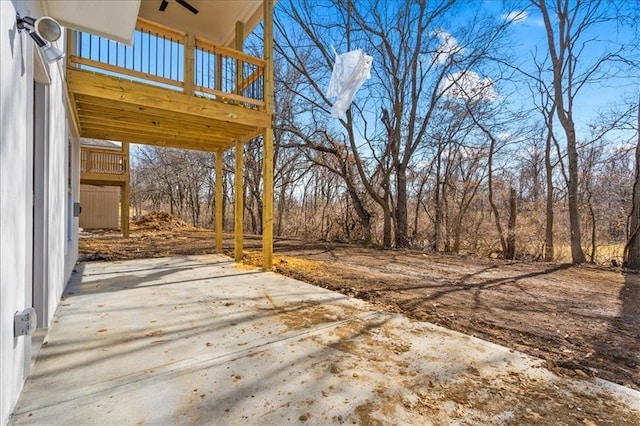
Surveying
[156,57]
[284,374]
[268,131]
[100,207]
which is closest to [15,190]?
[284,374]

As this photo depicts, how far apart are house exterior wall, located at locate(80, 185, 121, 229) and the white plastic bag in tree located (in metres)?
12.1

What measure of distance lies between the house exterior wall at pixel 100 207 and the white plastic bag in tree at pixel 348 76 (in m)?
12.1

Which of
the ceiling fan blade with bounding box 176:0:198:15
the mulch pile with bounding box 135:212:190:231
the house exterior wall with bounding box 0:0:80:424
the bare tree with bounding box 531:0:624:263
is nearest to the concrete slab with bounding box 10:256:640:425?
the house exterior wall with bounding box 0:0:80:424

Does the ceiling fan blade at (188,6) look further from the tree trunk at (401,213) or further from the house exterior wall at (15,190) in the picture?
the tree trunk at (401,213)

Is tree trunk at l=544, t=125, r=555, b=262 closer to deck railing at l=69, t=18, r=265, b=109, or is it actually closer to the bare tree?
the bare tree

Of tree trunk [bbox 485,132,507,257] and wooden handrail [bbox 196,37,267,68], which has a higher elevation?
wooden handrail [bbox 196,37,267,68]

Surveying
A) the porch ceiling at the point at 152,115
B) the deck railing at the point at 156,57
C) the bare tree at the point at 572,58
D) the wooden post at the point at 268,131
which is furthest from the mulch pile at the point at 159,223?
the bare tree at the point at 572,58

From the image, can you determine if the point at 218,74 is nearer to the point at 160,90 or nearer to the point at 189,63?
the point at 189,63

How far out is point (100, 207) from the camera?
44.3ft

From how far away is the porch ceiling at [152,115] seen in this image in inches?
146

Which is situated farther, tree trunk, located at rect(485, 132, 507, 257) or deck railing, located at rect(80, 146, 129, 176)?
deck railing, located at rect(80, 146, 129, 176)

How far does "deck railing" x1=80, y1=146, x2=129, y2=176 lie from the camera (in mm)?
9430

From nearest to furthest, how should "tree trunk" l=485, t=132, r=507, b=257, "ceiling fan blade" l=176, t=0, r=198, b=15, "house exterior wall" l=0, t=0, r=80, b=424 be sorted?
"house exterior wall" l=0, t=0, r=80, b=424
"ceiling fan blade" l=176, t=0, r=198, b=15
"tree trunk" l=485, t=132, r=507, b=257

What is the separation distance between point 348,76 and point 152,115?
3.22 m
